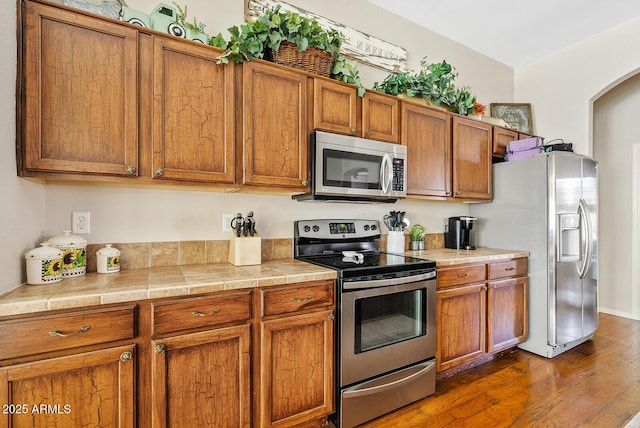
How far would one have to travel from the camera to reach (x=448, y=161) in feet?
8.70

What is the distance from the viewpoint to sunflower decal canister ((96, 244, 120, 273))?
1.58 m

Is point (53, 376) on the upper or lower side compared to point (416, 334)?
upper

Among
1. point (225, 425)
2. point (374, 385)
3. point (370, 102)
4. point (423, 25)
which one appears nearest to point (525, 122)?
point (423, 25)

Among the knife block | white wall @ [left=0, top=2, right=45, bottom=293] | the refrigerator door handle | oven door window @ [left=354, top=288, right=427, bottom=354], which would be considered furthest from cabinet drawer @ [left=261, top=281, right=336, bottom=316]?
the refrigerator door handle

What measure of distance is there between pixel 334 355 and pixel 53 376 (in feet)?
4.08

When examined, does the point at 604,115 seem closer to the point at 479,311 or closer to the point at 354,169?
the point at 479,311

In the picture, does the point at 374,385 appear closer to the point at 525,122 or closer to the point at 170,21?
the point at 170,21

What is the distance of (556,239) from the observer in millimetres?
2547

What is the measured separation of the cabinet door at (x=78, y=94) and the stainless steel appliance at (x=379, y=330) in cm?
124

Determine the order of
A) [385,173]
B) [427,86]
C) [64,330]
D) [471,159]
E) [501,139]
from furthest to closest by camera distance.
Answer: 1. [501,139]
2. [471,159]
3. [427,86]
4. [385,173]
5. [64,330]

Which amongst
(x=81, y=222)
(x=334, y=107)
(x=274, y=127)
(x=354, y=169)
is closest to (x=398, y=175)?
(x=354, y=169)

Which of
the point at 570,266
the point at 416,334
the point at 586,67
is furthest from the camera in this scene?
the point at 586,67

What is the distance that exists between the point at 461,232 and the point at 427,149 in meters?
0.92

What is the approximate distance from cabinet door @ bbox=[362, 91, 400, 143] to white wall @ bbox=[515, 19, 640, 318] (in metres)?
2.52
